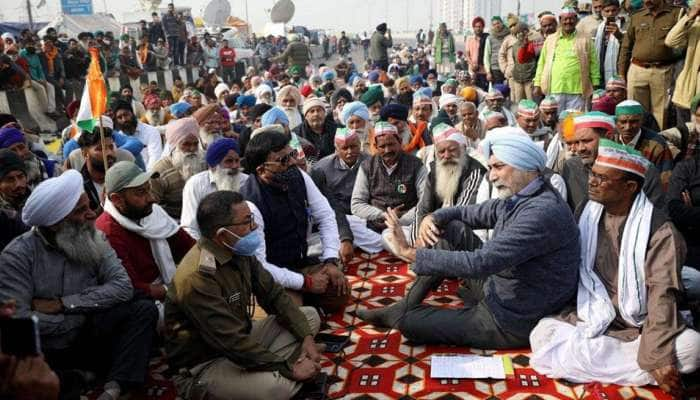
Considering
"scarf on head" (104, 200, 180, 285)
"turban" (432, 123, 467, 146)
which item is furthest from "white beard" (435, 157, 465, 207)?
"scarf on head" (104, 200, 180, 285)

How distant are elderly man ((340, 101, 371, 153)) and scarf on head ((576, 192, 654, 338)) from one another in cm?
353

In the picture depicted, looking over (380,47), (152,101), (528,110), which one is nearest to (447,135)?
(528,110)

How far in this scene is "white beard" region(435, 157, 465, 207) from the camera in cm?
501

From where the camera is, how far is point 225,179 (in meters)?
4.77

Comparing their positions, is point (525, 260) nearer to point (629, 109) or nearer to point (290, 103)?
point (629, 109)

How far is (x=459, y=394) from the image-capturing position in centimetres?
329

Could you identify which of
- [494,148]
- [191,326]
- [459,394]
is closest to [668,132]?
[494,148]

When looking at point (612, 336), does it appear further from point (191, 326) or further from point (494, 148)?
point (191, 326)

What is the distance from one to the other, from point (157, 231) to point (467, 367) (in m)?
1.96

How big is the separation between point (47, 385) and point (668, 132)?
18.6 feet

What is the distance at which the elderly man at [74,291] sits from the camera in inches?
122

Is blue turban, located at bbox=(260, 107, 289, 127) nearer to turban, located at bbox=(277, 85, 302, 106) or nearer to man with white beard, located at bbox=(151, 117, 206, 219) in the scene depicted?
man with white beard, located at bbox=(151, 117, 206, 219)

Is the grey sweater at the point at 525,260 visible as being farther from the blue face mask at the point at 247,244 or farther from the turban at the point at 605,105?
the turban at the point at 605,105

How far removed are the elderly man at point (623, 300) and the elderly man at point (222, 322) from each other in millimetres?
1382
